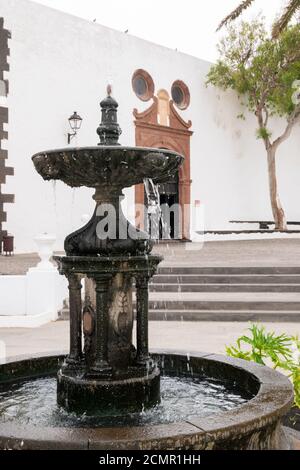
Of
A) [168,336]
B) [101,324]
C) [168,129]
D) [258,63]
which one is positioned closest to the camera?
[101,324]

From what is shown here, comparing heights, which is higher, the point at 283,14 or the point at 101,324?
the point at 283,14

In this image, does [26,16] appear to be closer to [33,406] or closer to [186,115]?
[186,115]

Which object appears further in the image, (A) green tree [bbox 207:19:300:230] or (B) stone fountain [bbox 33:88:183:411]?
(A) green tree [bbox 207:19:300:230]

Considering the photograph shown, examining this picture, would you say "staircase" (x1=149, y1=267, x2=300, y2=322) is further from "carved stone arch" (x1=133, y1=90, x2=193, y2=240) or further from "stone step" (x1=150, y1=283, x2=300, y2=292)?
"carved stone arch" (x1=133, y1=90, x2=193, y2=240)

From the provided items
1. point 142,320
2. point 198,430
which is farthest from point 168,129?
point 198,430

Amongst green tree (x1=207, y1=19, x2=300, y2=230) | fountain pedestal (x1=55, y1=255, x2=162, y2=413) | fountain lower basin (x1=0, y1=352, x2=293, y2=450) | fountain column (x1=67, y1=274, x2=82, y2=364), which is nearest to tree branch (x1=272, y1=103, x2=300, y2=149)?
green tree (x1=207, y1=19, x2=300, y2=230)

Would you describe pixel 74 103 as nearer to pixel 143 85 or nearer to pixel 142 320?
pixel 143 85

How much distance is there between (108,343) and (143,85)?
1559cm

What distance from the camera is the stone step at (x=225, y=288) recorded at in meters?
9.07

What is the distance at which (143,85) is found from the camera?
59.2 feet

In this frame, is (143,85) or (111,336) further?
A: (143,85)

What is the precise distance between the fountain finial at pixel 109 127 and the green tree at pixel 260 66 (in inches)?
A: 653

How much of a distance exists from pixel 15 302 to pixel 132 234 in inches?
203

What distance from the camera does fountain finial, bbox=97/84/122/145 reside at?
3.48 m
